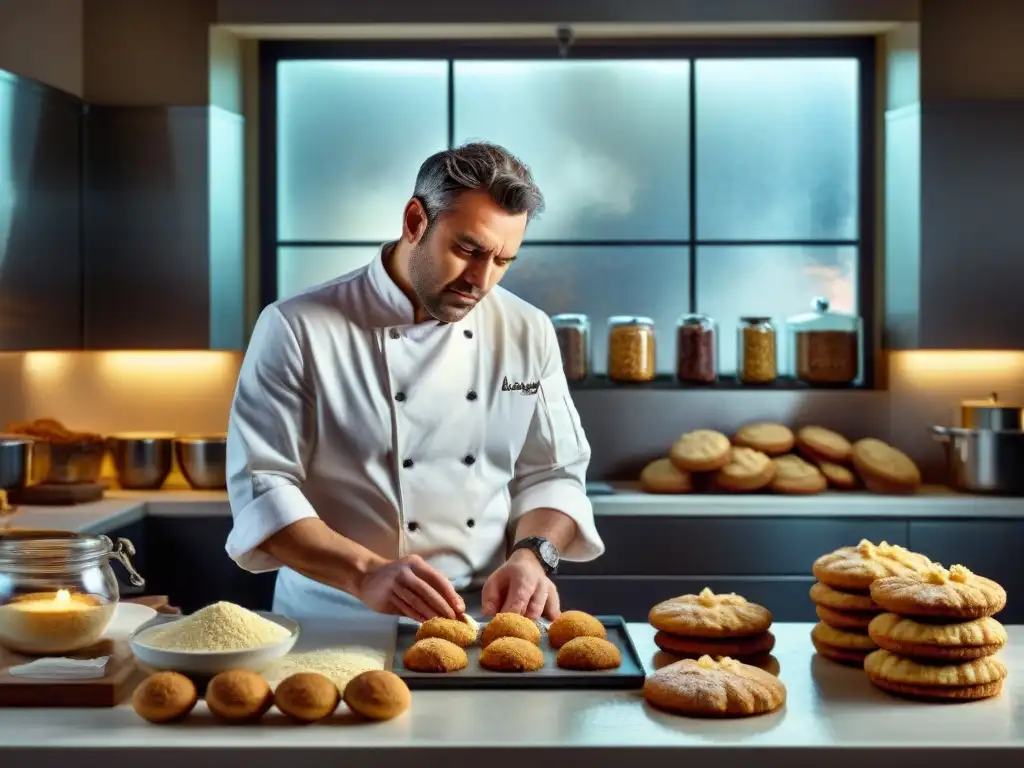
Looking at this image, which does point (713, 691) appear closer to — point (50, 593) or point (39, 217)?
point (50, 593)

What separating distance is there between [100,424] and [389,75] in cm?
159

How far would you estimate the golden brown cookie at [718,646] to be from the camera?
6.09 ft

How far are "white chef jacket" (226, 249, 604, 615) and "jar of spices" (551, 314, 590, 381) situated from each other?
→ 1.60m

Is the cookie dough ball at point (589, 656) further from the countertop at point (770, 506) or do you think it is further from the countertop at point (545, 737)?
the countertop at point (770, 506)

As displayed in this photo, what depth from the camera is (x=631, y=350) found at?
13.7 feet

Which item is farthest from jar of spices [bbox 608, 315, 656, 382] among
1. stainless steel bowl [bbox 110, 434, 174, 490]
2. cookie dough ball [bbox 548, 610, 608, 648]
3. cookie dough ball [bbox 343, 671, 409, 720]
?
cookie dough ball [bbox 343, 671, 409, 720]

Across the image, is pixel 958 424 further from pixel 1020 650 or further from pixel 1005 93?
pixel 1020 650

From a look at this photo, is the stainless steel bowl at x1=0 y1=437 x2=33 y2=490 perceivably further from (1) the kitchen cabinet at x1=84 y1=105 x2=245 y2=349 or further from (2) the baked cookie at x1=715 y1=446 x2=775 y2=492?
(2) the baked cookie at x1=715 y1=446 x2=775 y2=492

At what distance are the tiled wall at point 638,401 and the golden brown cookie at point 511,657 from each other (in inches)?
102

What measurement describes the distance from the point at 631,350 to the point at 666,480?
0.47 metres

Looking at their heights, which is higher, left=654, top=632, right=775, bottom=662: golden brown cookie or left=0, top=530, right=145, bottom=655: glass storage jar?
left=0, top=530, right=145, bottom=655: glass storage jar

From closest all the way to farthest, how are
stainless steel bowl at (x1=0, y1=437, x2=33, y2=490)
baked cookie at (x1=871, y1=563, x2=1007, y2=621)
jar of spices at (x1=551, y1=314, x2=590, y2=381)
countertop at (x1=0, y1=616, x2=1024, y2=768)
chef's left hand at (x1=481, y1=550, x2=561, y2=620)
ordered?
1. countertop at (x1=0, y1=616, x2=1024, y2=768)
2. baked cookie at (x1=871, y1=563, x2=1007, y2=621)
3. chef's left hand at (x1=481, y1=550, x2=561, y2=620)
4. stainless steel bowl at (x1=0, y1=437, x2=33, y2=490)
5. jar of spices at (x1=551, y1=314, x2=590, y2=381)

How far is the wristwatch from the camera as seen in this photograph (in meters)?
2.29

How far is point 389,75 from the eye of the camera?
14.6 ft
